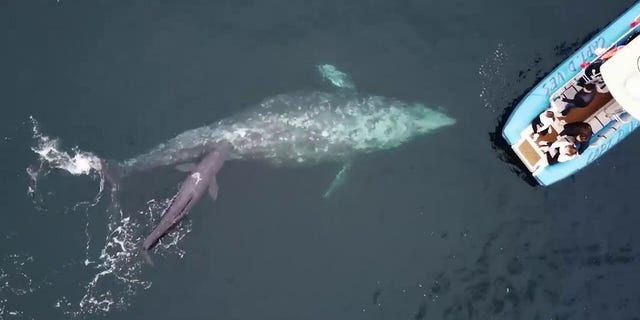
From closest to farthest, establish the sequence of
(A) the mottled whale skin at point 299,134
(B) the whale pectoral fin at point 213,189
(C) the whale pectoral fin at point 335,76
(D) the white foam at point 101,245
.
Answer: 1. (D) the white foam at point 101,245
2. (B) the whale pectoral fin at point 213,189
3. (A) the mottled whale skin at point 299,134
4. (C) the whale pectoral fin at point 335,76

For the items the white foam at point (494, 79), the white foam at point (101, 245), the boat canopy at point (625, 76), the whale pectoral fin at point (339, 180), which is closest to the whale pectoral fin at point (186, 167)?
the white foam at point (101, 245)

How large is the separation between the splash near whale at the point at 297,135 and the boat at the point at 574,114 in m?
4.82

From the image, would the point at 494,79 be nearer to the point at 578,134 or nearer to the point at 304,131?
the point at 578,134

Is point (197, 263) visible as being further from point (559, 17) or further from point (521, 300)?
point (559, 17)

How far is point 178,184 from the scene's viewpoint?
4384 centimetres

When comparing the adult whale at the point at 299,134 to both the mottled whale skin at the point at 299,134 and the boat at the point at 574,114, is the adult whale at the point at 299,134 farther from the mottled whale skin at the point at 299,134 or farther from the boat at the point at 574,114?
the boat at the point at 574,114

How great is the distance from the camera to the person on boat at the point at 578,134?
43.9 m

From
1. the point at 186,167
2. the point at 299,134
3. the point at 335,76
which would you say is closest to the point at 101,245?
the point at 186,167

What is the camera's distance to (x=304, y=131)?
1772 inches

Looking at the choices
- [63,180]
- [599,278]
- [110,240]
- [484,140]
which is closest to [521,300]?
[599,278]

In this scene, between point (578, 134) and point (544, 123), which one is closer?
point (578, 134)

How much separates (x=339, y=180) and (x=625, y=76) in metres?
17.3

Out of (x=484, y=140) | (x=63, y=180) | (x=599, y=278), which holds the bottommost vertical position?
(x=599, y=278)

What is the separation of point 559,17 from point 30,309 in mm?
36160
